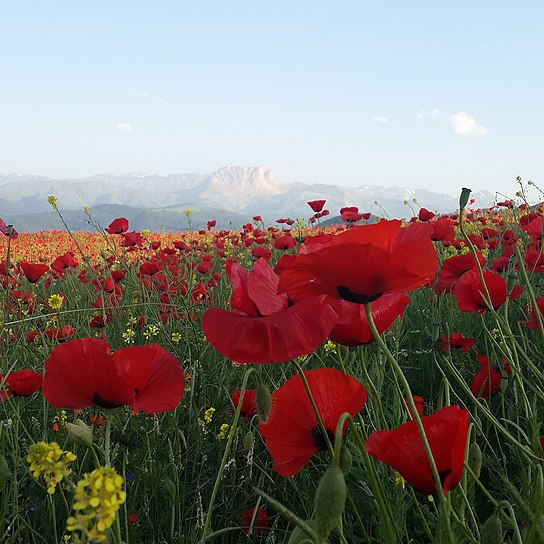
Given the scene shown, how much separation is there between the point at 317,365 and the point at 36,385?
44.9 inches

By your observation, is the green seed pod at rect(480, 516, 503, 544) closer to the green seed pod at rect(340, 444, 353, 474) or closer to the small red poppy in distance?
the green seed pod at rect(340, 444, 353, 474)

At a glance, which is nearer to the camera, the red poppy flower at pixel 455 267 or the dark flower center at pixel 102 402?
the dark flower center at pixel 102 402

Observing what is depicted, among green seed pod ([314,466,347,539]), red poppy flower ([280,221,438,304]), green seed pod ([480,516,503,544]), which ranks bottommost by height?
green seed pod ([480,516,503,544])

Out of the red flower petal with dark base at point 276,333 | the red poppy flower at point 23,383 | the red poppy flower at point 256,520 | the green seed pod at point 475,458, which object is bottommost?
the red poppy flower at point 256,520

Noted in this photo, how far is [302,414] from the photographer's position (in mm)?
845

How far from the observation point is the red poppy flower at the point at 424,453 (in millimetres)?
679

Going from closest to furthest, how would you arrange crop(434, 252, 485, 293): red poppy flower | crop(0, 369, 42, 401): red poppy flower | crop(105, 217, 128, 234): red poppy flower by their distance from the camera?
1. crop(0, 369, 42, 401): red poppy flower
2. crop(434, 252, 485, 293): red poppy flower
3. crop(105, 217, 128, 234): red poppy flower

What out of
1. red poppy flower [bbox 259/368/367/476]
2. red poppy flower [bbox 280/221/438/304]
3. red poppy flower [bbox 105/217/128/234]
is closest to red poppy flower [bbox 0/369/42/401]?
red poppy flower [bbox 259/368/367/476]

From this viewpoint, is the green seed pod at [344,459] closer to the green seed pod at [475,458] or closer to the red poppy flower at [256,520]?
the green seed pod at [475,458]

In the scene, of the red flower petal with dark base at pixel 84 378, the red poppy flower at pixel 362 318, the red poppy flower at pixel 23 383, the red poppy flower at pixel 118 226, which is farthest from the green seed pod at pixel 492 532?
the red poppy flower at pixel 118 226

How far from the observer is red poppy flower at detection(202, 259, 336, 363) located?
0.74 m

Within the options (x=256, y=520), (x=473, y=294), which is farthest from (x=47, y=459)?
(x=473, y=294)

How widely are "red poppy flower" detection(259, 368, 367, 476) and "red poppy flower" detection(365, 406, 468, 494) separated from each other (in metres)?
0.11

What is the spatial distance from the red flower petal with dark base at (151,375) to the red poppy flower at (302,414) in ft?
Answer: 0.52
